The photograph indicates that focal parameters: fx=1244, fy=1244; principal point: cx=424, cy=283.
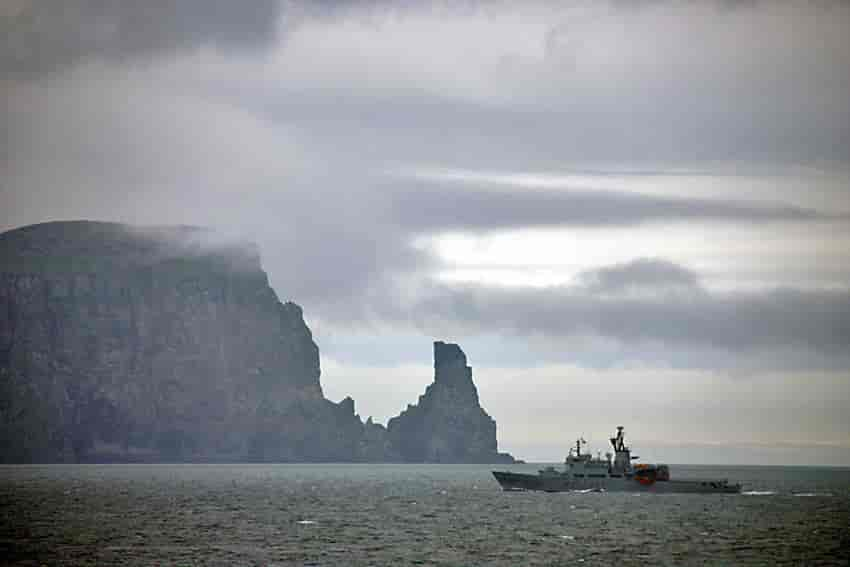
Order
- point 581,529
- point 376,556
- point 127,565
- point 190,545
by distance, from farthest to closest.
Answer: point 581,529 < point 190,545 < point 376,556 < point 127,565

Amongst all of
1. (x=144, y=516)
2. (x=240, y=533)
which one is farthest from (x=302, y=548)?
(x=144, y=516)

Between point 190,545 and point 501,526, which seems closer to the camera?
point 190,545

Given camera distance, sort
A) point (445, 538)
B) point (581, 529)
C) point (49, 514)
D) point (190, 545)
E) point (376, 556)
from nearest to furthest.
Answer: point (376, 556) → point (190, 545) → point (445, 538) → point (581, 529) → point (49, 514)

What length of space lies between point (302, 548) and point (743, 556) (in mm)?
40741

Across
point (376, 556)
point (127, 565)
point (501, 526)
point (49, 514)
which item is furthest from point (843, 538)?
point (49, 514)

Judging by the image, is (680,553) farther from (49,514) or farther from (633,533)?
(49,514)

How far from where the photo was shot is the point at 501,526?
484ft

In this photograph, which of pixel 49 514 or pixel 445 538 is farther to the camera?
pixel 49 514

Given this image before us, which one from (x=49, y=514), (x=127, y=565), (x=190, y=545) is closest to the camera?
(x=127, y=565)

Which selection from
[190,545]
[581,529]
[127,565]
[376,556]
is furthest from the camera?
[581,529]

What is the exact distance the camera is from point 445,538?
130 metres

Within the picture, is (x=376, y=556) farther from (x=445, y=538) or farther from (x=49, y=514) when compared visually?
(x=49, y=514)

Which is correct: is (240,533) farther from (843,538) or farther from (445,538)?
(843,538)

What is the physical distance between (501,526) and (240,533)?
32366 mm
